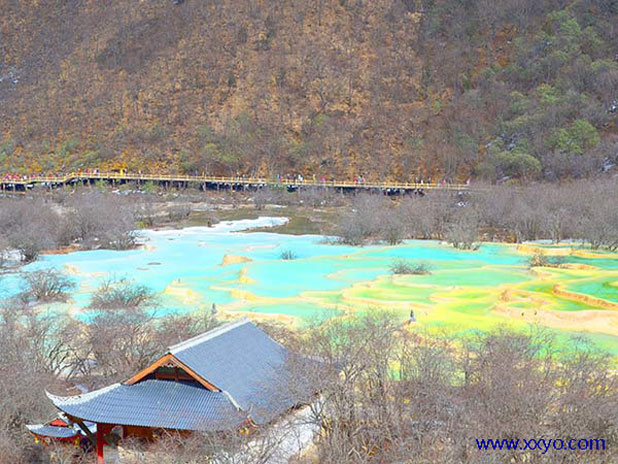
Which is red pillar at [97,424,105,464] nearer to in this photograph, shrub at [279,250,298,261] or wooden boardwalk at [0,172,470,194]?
shrub at [279,250,298,261]

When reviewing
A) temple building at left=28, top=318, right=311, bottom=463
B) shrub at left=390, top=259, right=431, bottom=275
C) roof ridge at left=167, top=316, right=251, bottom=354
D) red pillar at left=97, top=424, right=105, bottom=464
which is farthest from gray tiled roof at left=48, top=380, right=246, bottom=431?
shrub at left=390, top=259, right=431, bottom=275

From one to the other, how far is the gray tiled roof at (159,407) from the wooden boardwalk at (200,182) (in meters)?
51.8

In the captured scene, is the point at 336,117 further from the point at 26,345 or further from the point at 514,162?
the point at 26,345

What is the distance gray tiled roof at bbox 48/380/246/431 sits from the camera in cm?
1213

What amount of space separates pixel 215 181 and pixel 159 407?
59.1m

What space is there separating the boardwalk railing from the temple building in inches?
1984

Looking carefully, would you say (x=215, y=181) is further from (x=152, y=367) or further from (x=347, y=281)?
(x=152, y=367)

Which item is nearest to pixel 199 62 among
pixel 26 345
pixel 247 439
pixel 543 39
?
pixel 543 39

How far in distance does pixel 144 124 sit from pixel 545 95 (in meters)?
43.1

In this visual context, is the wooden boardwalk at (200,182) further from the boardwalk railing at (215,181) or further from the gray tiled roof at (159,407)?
A: the gray tiled roof at (159,407)

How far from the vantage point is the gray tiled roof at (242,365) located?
12734 millimetres

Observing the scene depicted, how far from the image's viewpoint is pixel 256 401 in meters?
12.8

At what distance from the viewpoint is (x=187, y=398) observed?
12.8m

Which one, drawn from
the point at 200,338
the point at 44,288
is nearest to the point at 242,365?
the point at 200,338
